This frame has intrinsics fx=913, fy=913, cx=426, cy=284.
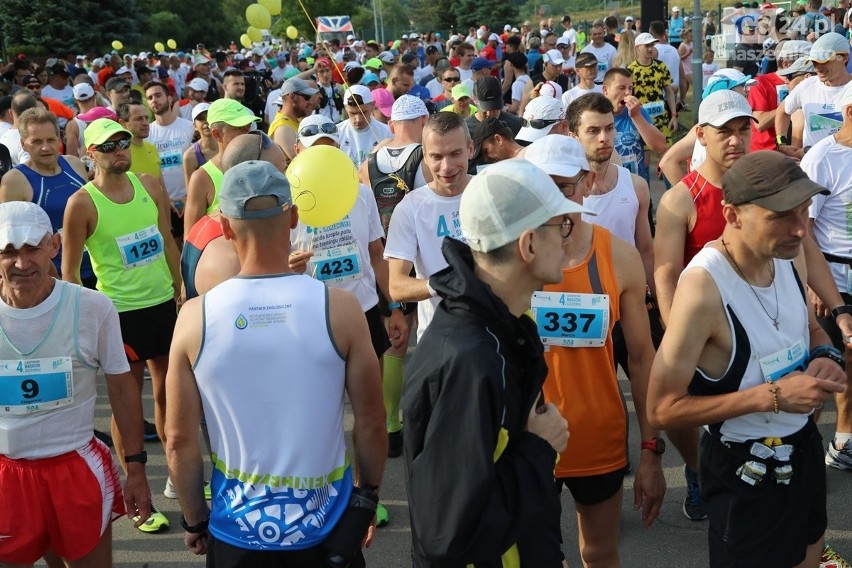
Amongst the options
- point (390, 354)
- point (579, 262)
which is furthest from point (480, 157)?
Result: point (579, 262)

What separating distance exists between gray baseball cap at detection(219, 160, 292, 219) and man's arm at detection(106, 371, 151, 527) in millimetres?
1119

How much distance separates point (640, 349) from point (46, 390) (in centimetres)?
227

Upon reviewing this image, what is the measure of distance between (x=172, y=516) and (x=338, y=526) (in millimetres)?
2568

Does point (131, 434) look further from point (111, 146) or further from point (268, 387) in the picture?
point (111, 146)

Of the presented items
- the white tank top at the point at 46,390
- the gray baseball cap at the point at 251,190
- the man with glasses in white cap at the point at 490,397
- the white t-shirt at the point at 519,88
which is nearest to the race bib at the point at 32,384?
the white tank top at the point at 46,390

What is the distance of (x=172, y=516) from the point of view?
16.8 feet

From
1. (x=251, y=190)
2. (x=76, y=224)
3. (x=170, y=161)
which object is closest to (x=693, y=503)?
(x=251, y=190)

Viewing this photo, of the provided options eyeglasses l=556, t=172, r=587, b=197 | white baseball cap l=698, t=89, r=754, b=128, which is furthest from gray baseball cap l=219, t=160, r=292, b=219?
white baseball cap l=698, t=89, r=754, b=128

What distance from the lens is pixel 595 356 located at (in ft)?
11.6

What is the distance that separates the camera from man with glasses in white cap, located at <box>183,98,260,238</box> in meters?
5.98

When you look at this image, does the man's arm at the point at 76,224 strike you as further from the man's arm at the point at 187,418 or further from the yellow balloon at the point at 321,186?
the man's arm at the point at 187,418

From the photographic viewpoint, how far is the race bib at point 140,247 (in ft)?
17.7

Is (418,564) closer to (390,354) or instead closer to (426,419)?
(426,419)

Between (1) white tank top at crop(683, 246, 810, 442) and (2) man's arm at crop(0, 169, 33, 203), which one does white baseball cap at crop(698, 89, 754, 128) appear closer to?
(1) white tank top at crop(683, 246, 810, 442)
